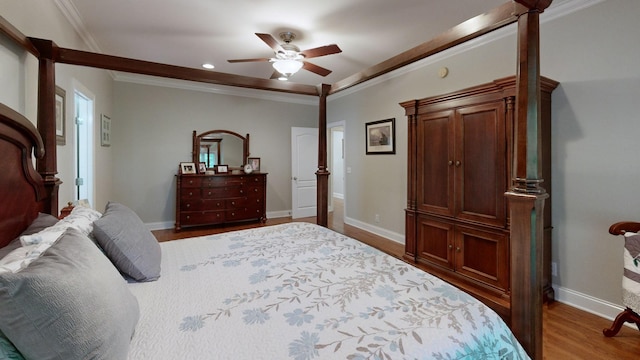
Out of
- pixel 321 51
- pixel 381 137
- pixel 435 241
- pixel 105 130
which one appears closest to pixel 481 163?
pixel 435 241

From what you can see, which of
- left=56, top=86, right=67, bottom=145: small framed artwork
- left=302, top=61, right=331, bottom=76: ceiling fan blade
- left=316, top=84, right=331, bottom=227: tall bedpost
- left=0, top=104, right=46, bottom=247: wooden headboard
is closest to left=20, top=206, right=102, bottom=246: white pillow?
left=0, top=104, right=46, bottom=247: wooden headboard

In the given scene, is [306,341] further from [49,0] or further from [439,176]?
[49,0]

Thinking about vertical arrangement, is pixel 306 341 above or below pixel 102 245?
below

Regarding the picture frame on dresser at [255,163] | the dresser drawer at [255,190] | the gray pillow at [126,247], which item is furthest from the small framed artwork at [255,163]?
the gray pillow at [126,247]

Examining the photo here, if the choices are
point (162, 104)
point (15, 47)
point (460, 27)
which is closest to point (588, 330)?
point (460, 27)

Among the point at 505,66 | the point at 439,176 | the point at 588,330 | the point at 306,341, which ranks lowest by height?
the point at 588,330

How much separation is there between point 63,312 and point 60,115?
2.42 metres

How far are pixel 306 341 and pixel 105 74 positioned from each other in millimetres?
4749

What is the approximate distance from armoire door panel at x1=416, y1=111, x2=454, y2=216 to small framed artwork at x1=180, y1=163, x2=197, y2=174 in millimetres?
3778

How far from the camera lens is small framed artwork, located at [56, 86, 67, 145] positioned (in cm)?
233

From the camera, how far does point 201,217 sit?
4871 millimetres

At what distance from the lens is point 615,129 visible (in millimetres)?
2182

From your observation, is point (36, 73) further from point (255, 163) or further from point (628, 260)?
point (628, 260)

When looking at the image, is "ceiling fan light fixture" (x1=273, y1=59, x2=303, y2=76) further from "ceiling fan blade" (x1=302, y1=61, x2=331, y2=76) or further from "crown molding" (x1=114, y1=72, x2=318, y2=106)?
"crown molding" (x1=114, y1=72, x2=318, y2=106)
